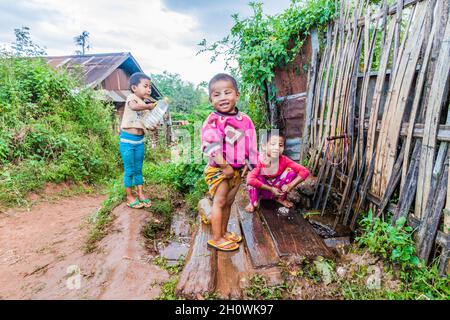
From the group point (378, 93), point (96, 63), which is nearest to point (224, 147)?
point (378, 93)

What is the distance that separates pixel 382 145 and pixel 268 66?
8.25ft

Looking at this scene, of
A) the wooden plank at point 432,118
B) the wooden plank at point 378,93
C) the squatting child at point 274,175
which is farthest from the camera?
the squatting child at point 274,175

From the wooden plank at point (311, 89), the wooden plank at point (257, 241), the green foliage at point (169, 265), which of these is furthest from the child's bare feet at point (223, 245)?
the wooden plank at point (311, 89)

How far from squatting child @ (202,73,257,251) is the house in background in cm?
1080

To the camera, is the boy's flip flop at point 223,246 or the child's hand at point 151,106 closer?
the boy's flip flop at point 223,246

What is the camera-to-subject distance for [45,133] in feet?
19.9

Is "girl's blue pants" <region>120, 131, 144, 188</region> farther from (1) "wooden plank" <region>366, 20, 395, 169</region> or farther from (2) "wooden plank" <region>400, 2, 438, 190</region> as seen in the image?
(2) "wooden plank" <region>400, 2, 438, 190</region>

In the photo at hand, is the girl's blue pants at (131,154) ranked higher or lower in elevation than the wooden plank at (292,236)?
higher

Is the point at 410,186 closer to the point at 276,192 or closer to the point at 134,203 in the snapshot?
the point at 276,192

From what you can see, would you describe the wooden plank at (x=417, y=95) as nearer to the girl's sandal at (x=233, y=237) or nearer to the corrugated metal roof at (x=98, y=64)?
the girl's sandal at (x=233, y=237)

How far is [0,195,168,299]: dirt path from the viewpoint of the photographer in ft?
6.82

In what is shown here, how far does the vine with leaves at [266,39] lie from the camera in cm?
397

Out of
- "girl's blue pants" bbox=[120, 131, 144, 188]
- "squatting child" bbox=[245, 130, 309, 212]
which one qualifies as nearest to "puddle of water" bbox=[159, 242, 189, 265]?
"squatting child" bbox=[245, 130, 309, 212]

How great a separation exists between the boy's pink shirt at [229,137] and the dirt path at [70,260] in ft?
3.85
